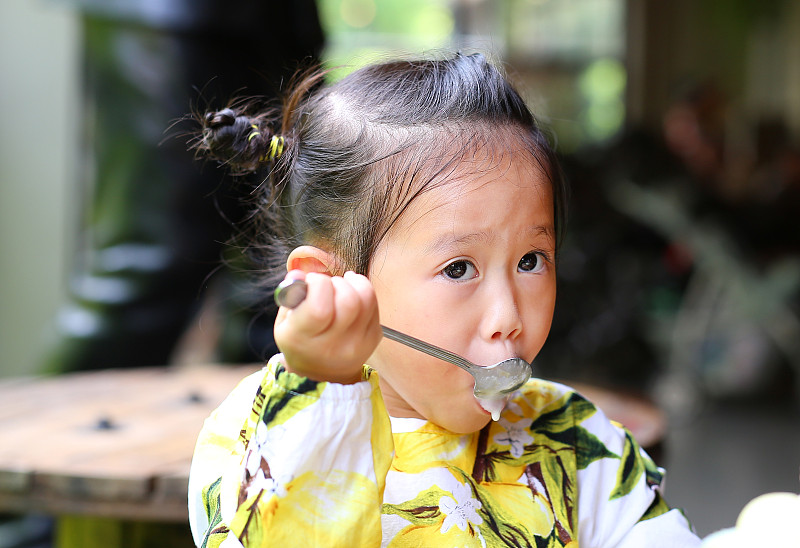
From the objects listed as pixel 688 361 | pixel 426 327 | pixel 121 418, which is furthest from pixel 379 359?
pixel 688 361

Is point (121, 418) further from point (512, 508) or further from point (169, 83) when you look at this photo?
point (169, 83)

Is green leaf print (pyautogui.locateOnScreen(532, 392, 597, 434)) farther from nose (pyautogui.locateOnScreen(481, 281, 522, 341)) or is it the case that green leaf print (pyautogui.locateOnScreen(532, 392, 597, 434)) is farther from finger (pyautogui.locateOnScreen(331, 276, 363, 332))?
finger (pyautogui.locateOnScreen(331, 276, 363, 332))

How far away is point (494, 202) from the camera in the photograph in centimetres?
82

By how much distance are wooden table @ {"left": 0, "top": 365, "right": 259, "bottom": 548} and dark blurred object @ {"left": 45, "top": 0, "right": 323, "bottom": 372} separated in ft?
1.69

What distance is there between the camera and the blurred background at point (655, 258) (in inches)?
125

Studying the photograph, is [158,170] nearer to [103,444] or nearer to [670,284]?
[103,444]

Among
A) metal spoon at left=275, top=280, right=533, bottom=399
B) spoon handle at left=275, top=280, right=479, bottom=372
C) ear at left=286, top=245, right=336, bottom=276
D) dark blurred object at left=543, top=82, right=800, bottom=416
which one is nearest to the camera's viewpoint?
spoon handle at left=275, top=280, right=479, bottom=372

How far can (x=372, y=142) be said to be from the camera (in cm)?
89

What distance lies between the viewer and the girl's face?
810 millimetres

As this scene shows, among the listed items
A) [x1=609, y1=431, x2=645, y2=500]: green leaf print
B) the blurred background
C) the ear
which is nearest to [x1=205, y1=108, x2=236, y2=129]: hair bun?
the ear

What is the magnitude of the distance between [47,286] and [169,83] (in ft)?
4.69

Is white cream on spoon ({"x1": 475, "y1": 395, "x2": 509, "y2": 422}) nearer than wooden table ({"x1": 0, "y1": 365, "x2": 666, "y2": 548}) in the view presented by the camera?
Yes

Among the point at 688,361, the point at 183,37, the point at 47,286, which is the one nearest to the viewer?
the point at 183,37

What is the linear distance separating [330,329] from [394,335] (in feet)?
0.29
